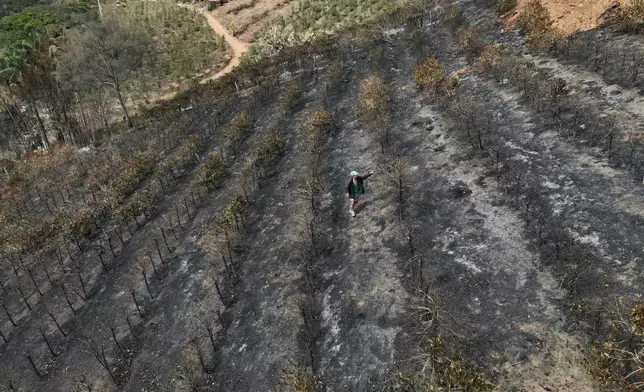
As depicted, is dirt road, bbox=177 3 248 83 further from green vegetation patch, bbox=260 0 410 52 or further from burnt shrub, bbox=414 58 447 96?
burnt shrub, bbox=414 58 447 96

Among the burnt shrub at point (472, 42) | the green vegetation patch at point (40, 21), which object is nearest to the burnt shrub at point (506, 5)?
the burnt shrub at point (472, 42)

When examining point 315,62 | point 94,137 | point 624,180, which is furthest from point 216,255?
point 94,137

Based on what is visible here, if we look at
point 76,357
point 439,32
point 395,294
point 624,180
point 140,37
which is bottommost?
point 76,357

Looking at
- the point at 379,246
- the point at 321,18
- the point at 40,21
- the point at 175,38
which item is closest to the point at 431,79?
the point at 379,246

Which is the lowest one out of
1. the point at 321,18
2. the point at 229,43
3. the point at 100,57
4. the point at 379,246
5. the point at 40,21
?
the point at 379,246

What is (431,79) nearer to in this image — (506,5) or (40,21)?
(506,5)

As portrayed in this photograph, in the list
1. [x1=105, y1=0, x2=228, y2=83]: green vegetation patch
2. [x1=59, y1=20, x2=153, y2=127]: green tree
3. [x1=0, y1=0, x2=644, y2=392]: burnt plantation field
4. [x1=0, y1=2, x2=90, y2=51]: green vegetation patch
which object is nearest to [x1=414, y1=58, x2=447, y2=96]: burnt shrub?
[x1=0, y1=0, x2=644, y2=392]: burnt plantation field

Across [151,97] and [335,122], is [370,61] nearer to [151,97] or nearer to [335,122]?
[335,122]
